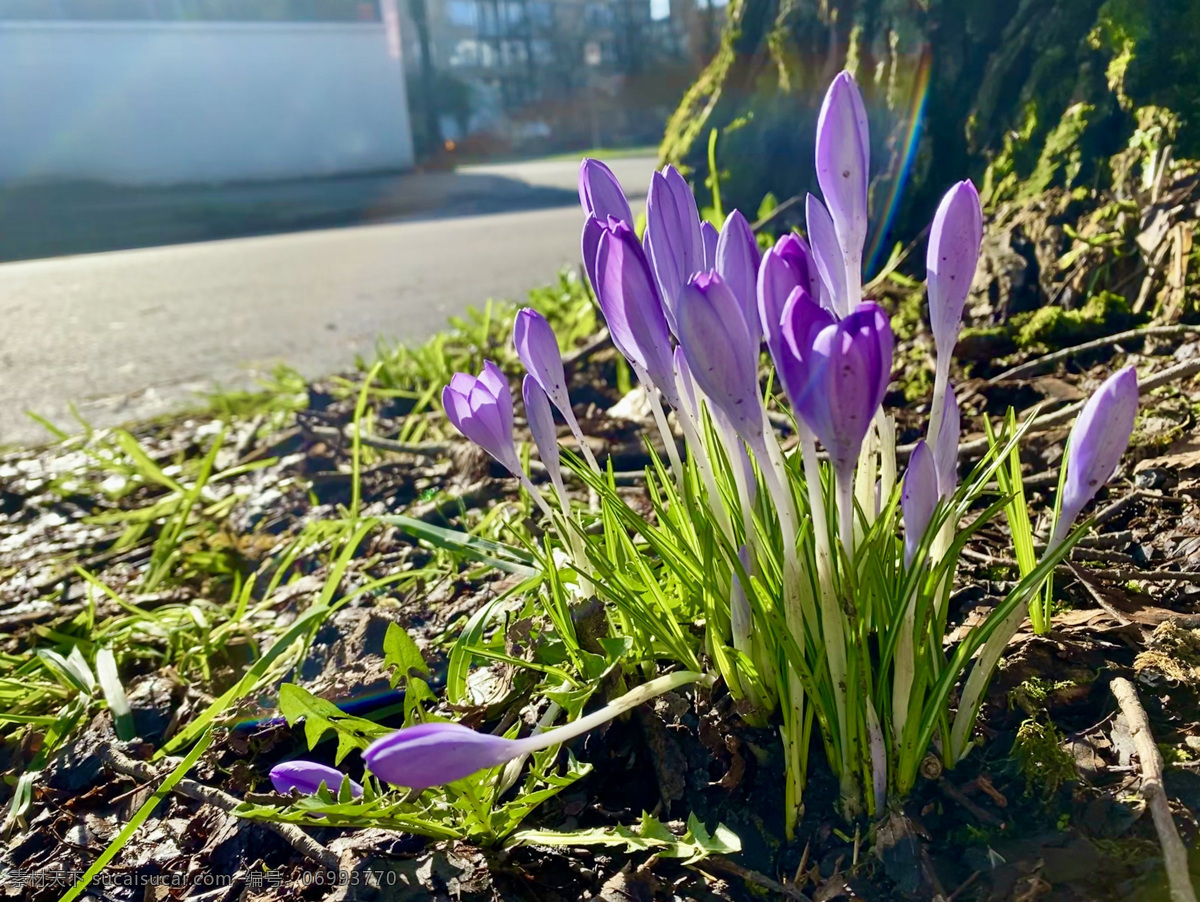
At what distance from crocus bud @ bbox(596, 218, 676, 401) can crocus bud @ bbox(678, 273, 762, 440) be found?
3.7 inches

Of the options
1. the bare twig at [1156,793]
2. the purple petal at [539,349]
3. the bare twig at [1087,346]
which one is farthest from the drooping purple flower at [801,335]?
the bare twig at [1087,346]

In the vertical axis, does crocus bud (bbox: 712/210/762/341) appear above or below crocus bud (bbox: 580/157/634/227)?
below

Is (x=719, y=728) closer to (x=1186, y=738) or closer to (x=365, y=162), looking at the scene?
(x=1186, y=738)

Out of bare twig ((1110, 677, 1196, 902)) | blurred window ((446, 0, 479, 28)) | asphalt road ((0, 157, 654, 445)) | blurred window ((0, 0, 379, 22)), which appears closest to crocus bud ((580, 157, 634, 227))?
bare twig ((1110, 677, 1196, 902))

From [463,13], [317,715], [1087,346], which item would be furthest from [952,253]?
[463,13]

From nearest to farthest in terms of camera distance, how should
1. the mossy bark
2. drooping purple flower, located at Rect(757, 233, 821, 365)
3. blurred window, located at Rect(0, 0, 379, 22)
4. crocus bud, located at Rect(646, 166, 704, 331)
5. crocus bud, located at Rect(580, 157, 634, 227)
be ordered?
drooping purple flower, located at Rect(757, 233, 821, 365)
crocus bud, located at Rect(646, 166, 704, 331)
crocus bud, located at Rect(580, 157, 634, 227)
the mossy bark
blurred window, located at Rect(0, 0, 379, 22)

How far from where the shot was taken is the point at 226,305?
575cm

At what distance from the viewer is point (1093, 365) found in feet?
6.21

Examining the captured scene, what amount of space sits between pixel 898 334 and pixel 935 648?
4.58 ft

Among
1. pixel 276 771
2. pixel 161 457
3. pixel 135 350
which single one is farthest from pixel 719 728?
pixel 135 350

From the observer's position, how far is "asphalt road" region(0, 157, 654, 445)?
401cm

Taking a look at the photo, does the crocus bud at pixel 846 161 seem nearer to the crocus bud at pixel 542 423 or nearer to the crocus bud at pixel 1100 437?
the crocus bud at pixel 1100 437

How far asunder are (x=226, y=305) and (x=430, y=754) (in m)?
5.54

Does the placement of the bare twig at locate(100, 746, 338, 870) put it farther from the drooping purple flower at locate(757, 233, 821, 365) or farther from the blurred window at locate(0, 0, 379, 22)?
the blurred window at locate(0, 0, 379, 22)
